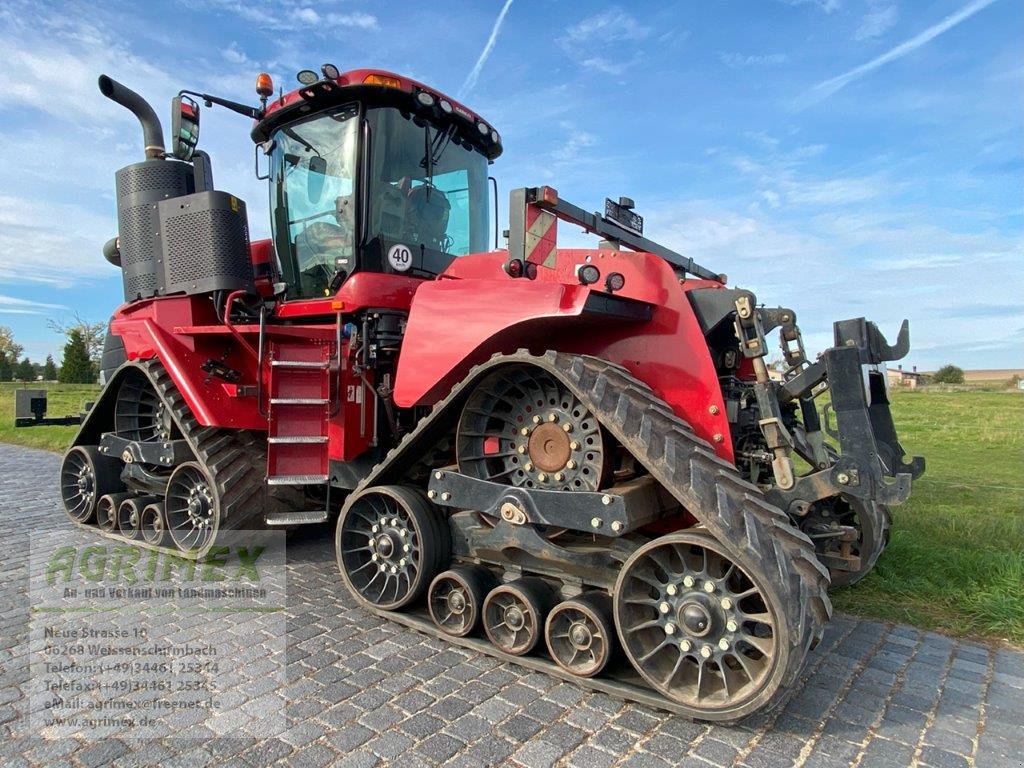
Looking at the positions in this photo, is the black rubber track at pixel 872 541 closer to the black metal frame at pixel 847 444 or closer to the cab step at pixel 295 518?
the black metal frame at pixel 847 444

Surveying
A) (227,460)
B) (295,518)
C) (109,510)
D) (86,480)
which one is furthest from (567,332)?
(86,480)

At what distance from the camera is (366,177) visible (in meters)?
4.97

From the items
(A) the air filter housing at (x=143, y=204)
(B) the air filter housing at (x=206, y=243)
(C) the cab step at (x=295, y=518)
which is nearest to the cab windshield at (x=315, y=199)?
(B) the air filter housing at (x=206, y=243)

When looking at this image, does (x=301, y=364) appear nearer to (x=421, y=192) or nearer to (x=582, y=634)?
(x=421, y=192)

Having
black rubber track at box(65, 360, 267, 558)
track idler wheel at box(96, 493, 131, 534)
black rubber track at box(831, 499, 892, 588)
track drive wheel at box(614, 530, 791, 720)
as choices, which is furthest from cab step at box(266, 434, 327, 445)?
black rubber track at box(831, 499, 892, 588)

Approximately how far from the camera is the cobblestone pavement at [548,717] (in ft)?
9.19

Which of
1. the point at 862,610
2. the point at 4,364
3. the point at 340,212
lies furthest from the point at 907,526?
the point at 4,364

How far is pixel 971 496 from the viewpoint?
7.95 m

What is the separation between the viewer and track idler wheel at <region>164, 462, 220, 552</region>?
548cm

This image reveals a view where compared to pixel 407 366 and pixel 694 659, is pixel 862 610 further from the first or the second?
pixel 407 366

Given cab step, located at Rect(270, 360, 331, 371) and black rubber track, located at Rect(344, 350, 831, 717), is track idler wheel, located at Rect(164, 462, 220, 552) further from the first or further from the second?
black rubber track, located at Rect(344, 350, 831, 717)

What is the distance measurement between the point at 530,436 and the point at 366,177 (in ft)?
8.25

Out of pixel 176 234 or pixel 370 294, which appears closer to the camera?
pixel 370 294

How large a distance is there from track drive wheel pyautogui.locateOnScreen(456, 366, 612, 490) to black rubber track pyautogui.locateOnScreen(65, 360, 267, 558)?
7.80ft
